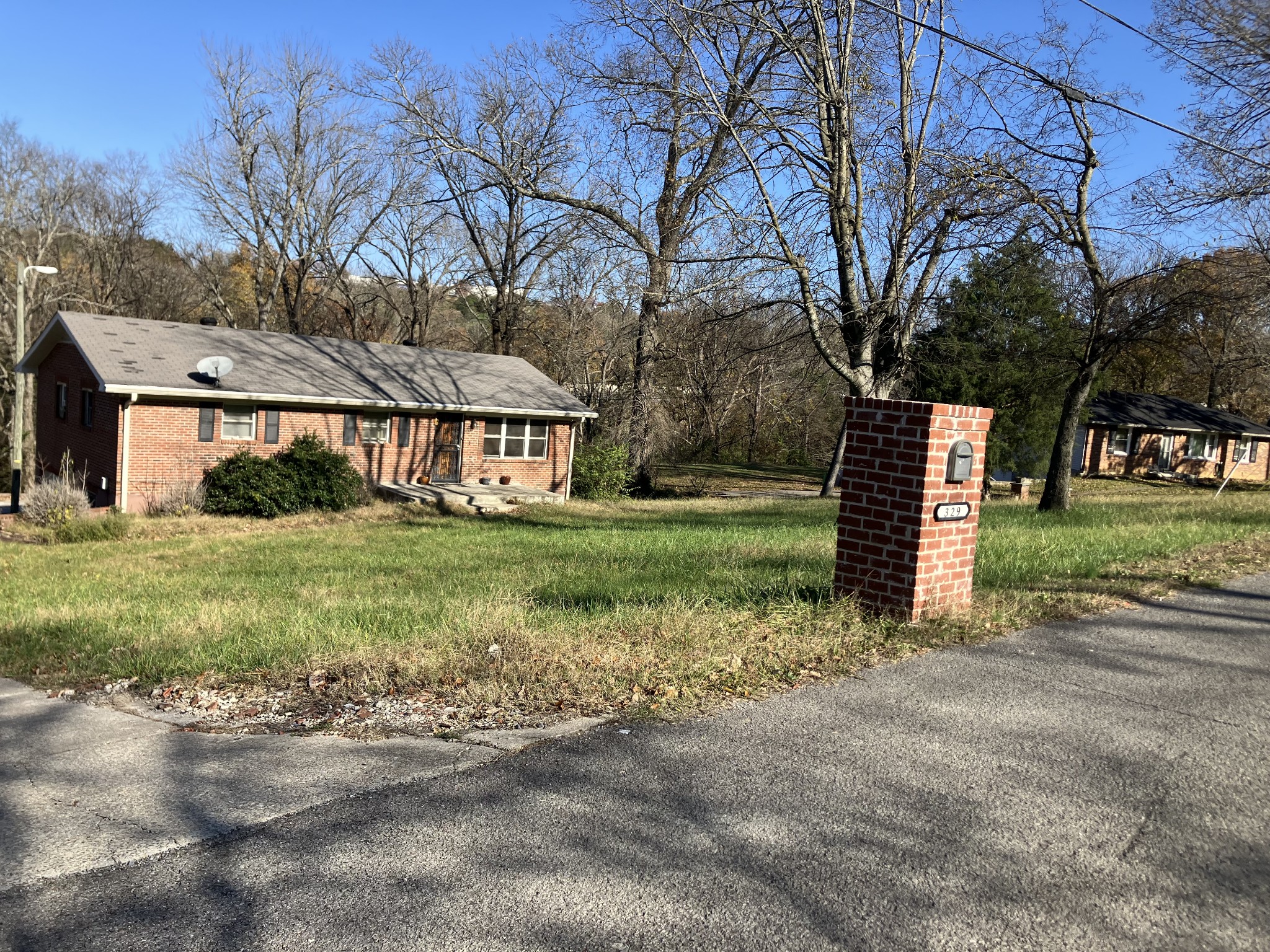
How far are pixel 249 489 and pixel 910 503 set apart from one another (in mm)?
18651

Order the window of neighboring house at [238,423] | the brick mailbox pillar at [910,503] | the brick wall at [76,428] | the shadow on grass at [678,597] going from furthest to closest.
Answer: the window of neighboring house at [238,423] < the brick wall at [76,428] < the shadow on grass at [678,597] < the brick mailbox pillar at [910,503]

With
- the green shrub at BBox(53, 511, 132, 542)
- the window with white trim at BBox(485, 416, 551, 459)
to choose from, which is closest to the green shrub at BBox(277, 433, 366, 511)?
the green shrub at BBox(53, 511, 132, 542)

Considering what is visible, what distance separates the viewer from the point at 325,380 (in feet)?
80.6

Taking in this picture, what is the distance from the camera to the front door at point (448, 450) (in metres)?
26.4

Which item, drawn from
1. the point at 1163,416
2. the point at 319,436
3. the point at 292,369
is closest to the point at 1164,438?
the point at 1163,416

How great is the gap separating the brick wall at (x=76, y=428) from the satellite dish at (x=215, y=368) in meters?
1.97

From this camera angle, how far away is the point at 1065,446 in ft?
67.1

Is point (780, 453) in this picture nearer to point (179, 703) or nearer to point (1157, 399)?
point (1157, 399)

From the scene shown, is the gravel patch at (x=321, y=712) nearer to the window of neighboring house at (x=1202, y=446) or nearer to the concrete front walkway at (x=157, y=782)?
the concrete front walkway at (x=157, y=782)

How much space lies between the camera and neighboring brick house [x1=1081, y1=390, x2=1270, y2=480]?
43531mm

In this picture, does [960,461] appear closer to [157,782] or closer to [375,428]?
[157,782]

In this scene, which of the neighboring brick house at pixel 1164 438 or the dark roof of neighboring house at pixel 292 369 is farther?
the neighboring brick house at pixel 1164 438

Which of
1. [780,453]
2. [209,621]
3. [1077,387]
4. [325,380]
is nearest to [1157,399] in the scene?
[780,453]

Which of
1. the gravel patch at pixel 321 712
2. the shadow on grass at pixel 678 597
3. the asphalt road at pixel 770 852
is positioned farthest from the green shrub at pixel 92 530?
the asphalt road at pixel 770 852
